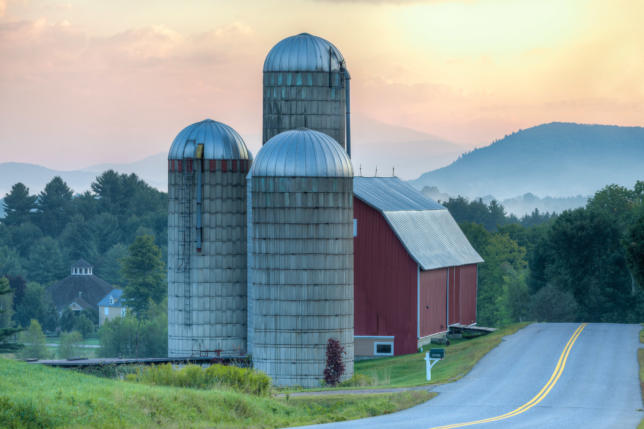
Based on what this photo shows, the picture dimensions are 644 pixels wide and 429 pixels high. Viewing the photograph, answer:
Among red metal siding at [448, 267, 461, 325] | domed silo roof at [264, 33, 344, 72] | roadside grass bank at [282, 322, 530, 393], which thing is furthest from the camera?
red metal siding at [448, 267, 461, 325]

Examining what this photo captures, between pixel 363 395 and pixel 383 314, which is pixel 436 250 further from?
pixel 363 395

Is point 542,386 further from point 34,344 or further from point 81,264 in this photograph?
point 81,264

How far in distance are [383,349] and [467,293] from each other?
12136mm

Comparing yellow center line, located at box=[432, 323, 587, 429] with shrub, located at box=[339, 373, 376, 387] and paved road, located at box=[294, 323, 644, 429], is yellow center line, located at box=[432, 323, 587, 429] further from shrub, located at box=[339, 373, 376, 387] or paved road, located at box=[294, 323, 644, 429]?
shrub, located at box=[339, 373, 376, 387]

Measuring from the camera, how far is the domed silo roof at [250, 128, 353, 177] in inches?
1932

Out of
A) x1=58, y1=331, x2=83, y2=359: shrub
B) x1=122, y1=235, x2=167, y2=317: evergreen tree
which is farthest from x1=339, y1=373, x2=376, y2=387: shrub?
x1=122, y1=235, x2=167, y2=317: evergreen tree

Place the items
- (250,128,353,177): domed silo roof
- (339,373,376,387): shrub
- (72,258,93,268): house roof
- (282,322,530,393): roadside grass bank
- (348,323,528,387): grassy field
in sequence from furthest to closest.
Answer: (72,258,93,268): house roof
(250,128,353,177): domed silo roof
(339,373,376,387): shrub
(348,323,528,387): grassy field
(282,322,530,393): roadside grass bank

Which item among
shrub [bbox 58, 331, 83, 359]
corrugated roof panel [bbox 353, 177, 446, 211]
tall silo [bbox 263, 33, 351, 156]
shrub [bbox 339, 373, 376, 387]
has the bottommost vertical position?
shrub [bbox 58, 331, 83, 359]

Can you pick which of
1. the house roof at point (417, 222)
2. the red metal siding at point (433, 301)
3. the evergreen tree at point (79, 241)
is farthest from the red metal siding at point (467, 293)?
the evergreen tree at point (79, 241)

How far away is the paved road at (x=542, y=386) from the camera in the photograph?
3284 centimetres

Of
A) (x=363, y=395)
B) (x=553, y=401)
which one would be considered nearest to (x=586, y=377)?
(x=553, y=401)

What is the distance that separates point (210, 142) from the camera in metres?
57.9

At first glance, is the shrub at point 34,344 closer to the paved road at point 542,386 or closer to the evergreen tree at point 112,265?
the evergreen tree at point 112,265

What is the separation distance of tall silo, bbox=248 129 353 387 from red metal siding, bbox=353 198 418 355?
987 centimetres
